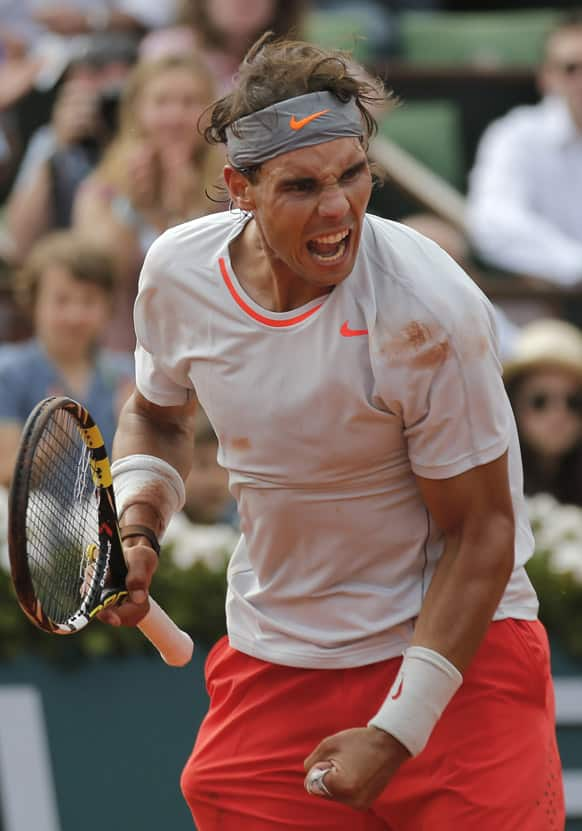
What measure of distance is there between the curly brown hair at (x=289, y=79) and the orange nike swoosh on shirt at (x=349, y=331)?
304 mm

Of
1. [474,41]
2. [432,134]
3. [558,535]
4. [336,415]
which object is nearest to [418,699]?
[336,415]

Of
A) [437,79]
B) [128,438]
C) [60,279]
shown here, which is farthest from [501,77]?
[128,438]

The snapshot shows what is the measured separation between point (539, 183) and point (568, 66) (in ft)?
1.65

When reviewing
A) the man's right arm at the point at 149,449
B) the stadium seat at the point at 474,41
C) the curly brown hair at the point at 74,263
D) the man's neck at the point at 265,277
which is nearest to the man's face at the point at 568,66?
the stadium seat at the point at 474,41

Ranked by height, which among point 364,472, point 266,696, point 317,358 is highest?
point 317,358

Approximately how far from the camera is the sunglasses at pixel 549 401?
5395mm

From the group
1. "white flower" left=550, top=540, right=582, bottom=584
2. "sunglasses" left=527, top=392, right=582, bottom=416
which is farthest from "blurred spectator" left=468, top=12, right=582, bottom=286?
"white flower" left=550, top=540, right=582, bottom=584

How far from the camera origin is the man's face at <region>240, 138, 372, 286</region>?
2309 mm

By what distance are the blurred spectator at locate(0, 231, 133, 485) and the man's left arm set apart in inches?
104

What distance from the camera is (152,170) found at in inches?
220

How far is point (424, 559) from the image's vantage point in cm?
256

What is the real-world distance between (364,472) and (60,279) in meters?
2.87

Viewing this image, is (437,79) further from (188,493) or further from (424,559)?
(424,559)

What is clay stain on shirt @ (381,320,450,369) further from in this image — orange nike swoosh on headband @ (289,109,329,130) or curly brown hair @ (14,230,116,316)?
curly brown hair @ (14,230,116,316)
